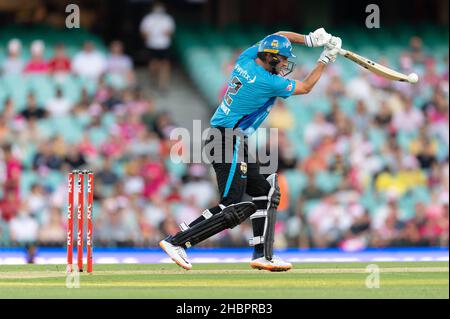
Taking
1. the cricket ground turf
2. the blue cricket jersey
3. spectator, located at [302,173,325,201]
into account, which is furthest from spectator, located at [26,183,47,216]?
the blue cricket jersey

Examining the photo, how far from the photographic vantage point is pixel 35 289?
9633 millimetres

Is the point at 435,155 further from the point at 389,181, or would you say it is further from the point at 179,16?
the point at 179,16

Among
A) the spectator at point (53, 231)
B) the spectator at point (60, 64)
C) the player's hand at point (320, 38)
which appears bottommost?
the spectator at point (53, 231)

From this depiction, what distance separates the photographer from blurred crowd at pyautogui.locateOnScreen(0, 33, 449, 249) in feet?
52.3

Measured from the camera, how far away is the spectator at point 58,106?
57.6 ft

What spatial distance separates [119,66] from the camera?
18.8m

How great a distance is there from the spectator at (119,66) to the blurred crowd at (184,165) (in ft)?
0.07

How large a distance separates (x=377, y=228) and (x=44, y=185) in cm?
473

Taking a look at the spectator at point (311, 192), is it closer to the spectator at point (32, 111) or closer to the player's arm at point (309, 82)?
the spectator at point (32, 111)

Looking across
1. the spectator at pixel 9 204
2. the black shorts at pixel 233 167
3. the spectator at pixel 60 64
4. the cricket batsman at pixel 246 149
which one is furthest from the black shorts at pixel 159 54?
the black shorts at pixel 233 167

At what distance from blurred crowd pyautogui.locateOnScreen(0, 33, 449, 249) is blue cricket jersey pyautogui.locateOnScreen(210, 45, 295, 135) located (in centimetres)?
532

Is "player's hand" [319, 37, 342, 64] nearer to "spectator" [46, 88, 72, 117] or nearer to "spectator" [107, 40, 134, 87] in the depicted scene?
"spectator" [46, 88, 72, 117]

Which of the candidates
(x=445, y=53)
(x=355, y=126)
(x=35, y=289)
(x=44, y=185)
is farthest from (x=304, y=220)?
(x=35, y=289)

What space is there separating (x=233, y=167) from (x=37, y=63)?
869 cm
